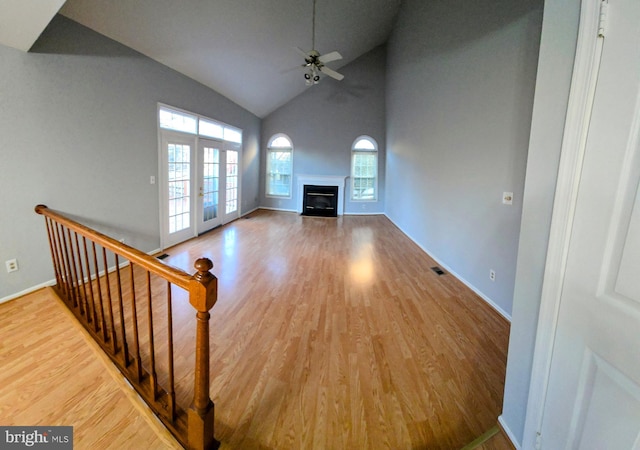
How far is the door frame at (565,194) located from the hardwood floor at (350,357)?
531 mm

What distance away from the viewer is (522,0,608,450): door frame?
2.93 ft

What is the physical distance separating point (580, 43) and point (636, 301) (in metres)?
0.88

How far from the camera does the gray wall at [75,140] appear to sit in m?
2.33

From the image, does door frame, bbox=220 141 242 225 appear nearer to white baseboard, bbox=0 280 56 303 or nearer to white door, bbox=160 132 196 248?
white door, bbox=160 132 196 248

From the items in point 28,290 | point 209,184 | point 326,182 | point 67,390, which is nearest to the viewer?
point 67,390

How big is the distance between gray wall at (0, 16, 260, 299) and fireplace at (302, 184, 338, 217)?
15.5 ft

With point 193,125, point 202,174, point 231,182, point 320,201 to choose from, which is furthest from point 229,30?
point 320,201

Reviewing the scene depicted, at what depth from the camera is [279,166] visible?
333 inches

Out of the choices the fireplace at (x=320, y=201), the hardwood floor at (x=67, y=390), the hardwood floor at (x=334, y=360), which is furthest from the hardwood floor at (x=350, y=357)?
the fireplace at (x=320, y=201)

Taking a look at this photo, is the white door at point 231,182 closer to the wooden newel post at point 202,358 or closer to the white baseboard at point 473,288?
the white baseboard at point 473,288

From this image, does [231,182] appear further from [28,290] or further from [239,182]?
[28,290]

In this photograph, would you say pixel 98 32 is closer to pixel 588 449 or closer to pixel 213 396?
pixel 213 396

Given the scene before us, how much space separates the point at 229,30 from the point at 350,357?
14.5ft

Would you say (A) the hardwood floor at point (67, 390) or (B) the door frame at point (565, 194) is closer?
(B) the door frame at point (565, 194)
